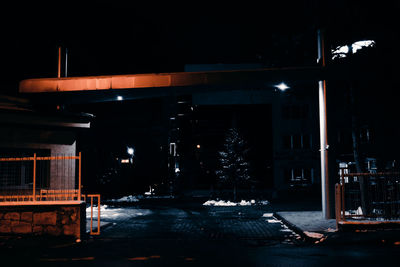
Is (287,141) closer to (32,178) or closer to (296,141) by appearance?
(296,141)

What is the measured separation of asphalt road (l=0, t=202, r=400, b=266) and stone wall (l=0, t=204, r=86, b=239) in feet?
1.25

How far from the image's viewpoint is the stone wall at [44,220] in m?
11.7

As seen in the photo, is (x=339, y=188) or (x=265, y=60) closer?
(x=339, y=188)

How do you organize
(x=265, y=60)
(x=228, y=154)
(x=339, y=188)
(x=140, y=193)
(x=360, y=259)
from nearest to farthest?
(x=360, y=259)
(x=339, y=188)
(x=265, y=60)
(x=228, y=154)
(x=140, y=193)

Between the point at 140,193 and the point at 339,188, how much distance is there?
29.1 meters

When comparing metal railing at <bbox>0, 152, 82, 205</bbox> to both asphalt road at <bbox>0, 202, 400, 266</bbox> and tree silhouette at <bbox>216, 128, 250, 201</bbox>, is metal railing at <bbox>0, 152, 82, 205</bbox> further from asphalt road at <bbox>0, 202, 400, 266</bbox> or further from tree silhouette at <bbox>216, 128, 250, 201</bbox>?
tree silhouette at <bbox>216, 128, 250, 201</bbox>

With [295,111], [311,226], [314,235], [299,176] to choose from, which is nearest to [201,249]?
[314,235]

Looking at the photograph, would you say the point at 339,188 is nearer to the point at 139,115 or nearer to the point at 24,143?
the point at 24,143

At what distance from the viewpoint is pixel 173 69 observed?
1800 inches

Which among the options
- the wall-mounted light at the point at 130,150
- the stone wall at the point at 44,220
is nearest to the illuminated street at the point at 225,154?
the stone wall at the point at 44,220

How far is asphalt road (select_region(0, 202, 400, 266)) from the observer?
8.23 metres

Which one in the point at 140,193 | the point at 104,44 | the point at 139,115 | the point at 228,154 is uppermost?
the point at 104,44

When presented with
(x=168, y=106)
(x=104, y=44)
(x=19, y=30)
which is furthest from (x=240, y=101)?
(x=19, y=30)

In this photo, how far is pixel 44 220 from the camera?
11781 mm
